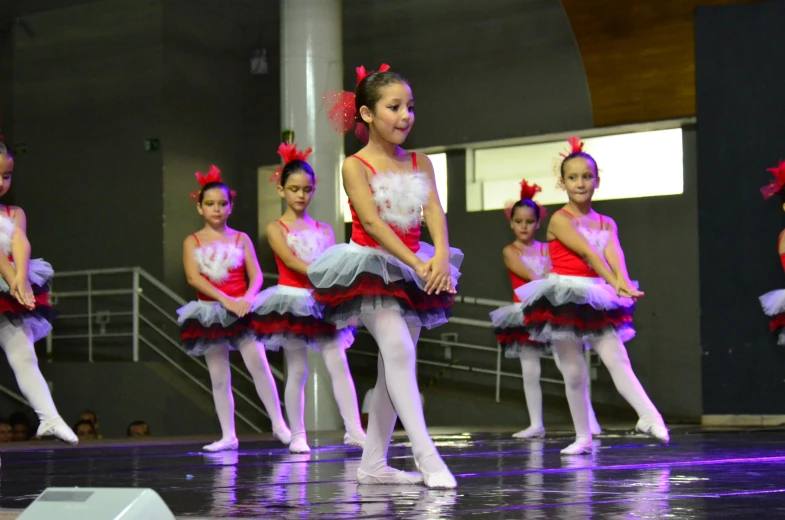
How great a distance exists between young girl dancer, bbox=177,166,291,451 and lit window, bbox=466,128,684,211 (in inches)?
137

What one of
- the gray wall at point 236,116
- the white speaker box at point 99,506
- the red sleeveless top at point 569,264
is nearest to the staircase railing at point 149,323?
the gray wall at point 236,116

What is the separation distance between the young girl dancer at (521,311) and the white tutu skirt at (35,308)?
10.5 feet

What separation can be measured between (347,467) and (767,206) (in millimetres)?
4423

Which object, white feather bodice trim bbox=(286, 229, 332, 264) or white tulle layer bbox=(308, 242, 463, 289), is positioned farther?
white feather bodice trim bbox=(286, 229, 332, 264)

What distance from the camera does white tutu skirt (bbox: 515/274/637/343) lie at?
497 centimetres

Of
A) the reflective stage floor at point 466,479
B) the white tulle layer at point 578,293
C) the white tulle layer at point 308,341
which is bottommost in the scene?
the reflective stage floor at point 466,479

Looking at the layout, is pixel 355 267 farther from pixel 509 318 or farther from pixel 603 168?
pixel 603 168

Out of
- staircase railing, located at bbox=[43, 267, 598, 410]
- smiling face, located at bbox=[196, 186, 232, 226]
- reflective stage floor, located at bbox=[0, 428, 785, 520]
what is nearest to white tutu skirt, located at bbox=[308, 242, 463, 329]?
reflective stage floor, located at bbox=[0, 428, 785, 520]

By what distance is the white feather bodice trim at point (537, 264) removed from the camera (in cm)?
746

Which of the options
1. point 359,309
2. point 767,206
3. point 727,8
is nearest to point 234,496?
point 359,309

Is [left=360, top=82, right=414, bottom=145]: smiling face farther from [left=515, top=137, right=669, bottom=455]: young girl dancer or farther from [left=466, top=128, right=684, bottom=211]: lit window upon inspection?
[left=466, top=128, right=684, bottom=211]: lit window

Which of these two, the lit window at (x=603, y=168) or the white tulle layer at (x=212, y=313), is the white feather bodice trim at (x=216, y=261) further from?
the lit window at (x=603, y=168)

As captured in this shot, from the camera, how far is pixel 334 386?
19.2ft

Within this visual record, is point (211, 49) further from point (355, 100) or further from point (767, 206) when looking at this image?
point (355, 100)
